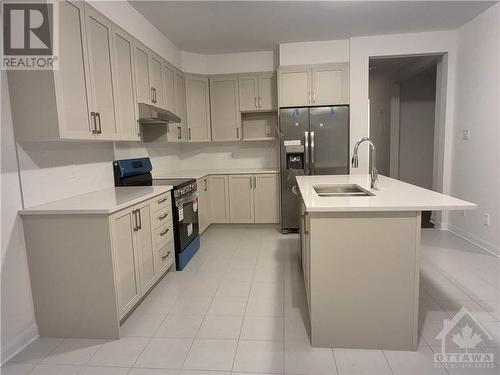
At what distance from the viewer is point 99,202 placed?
84.5 inches

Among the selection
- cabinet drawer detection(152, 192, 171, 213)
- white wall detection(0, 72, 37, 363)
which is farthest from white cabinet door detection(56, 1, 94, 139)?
cabinet drawer detection(152, 192, 171, 213)

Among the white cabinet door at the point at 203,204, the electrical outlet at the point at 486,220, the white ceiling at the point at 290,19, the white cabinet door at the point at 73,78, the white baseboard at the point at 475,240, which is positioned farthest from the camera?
the white cabinet door at the point at 203,204

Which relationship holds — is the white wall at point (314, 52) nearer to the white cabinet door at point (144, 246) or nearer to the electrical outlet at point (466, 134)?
the electrical outlet at point (466, 134)

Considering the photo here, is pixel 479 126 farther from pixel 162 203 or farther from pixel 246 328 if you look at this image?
pixel 162 203

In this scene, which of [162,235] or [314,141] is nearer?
[162,235]

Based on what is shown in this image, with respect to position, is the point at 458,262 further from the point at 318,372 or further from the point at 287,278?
the point at 318,372

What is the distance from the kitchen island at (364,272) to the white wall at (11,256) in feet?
6.01

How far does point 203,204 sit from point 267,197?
95 centimetres

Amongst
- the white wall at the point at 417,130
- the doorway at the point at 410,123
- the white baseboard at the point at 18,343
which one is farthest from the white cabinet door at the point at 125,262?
the white wall at the point at 417,130

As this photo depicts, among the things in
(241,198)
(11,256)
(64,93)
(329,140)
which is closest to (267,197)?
(241,198)

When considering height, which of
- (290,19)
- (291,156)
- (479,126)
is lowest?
(291,156)

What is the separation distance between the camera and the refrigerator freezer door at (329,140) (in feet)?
13.6

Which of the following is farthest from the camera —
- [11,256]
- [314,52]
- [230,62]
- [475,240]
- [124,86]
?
[230,62]

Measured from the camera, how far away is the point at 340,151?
165 inches
